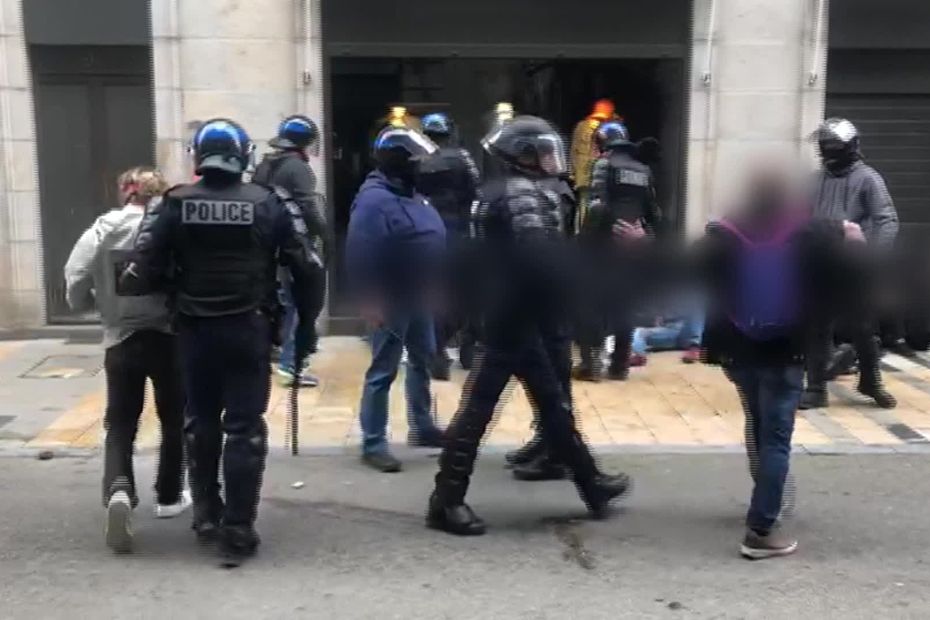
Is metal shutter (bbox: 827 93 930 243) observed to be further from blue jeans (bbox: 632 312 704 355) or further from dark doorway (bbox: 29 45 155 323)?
dark doorway (bbox: 29 45 155 323)

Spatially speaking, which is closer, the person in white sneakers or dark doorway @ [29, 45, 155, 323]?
the person in white sneakers

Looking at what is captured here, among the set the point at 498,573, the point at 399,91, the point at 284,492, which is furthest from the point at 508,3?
the point at 498,573

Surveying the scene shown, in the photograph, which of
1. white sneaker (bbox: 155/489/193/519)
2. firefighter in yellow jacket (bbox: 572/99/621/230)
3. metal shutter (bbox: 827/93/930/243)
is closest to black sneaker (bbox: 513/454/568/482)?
white sneaker (bbox: 155/489/193/519)

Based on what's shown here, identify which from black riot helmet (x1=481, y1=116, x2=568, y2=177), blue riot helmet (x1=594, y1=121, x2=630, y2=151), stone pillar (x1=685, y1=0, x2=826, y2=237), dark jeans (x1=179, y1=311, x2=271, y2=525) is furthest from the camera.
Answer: stone pillar (x1=685, y1=0, x2=826, y2=237)

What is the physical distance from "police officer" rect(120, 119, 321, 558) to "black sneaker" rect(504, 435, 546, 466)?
5.74 feet

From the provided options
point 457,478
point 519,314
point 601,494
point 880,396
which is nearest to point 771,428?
point 601,494

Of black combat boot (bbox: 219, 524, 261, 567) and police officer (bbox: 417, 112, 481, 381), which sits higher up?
police officer (bbox: 417, 112, 481, 381)

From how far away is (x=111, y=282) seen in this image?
4.67 m

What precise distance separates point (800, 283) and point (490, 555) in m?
1.77

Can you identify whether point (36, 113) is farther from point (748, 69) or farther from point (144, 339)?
point (748, 69)

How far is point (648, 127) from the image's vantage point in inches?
382

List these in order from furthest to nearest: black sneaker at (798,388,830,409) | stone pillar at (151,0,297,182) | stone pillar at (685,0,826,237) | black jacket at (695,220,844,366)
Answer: stone pillar at (685,0,826,237)
stone pillar at (151,0,297,182)
black sneaker at (798,388,830,409)
black jacket at (695,220,844,366)

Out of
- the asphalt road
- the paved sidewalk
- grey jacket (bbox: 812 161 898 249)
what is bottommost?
the paved sidewalk

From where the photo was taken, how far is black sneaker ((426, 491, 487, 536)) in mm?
4852
